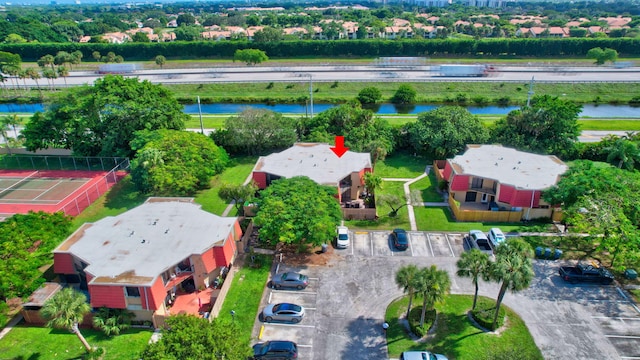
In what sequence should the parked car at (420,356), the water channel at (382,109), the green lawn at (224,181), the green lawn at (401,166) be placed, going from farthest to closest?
1. the water channel at (382,109)
2. the green lawn at (401,166)
3. the green lawn at (224,181)
4. the parked car at (420,356)

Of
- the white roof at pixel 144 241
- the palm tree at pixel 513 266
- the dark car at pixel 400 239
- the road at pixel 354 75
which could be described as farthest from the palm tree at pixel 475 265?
the road at pixel 354 75

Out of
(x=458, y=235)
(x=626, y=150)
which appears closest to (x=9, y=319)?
(x=458, y=235)

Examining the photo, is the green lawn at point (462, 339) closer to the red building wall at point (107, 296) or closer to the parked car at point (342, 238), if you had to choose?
the parked car at point (342, 238)

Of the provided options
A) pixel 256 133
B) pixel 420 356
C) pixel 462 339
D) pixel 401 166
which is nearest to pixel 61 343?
pixel 420 356

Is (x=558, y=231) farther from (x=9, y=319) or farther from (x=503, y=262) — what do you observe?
(x=9, y=319)

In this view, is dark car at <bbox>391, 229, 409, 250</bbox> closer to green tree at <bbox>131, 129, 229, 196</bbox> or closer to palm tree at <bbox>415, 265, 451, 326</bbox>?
palm tree at <bbox>415, 265, 451, 326</bbox>

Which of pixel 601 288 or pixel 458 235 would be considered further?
pixel 458 235

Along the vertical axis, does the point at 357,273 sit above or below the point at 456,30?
below
